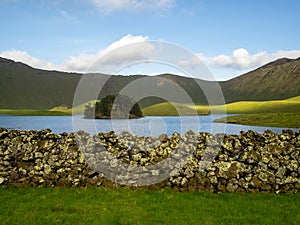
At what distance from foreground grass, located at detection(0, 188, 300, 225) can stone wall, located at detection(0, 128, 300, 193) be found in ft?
1.75

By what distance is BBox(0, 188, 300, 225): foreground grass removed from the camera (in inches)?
352

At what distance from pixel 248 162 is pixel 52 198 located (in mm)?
7228

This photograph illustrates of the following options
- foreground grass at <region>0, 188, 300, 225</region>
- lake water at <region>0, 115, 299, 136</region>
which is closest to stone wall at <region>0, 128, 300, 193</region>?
foreground grass at <region>0, 188, 300, 225</region>

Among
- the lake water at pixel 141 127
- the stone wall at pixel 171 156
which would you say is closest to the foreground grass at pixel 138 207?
the stone wall at pixel 171 156

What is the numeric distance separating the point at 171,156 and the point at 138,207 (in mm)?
3091

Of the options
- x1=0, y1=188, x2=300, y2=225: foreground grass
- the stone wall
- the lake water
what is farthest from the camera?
the lake water

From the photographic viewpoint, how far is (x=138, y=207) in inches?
396

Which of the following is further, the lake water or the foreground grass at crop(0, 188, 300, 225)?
the lake water

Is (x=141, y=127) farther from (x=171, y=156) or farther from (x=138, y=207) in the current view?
(x=138, y=207)

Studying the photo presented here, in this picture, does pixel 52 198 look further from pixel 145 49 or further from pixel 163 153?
pixel 145 49

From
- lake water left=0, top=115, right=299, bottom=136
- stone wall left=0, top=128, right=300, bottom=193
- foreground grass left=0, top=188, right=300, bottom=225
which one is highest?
stone wall left=0, top=128, right=300, bottom=193

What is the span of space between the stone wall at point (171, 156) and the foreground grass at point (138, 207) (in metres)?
0.53

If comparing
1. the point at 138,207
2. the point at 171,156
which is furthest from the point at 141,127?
the point at 138,207

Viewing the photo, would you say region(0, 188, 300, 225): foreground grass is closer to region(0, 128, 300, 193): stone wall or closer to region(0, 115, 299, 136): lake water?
region(0, 128, 300, 193): stone wall
